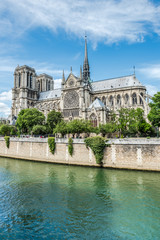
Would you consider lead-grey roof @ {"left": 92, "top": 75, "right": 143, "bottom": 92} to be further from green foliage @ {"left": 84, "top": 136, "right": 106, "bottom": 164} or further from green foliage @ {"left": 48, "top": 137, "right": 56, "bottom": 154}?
green foliage @ {"left": 48, "top": 137, "right": 56, "bottom": 154}

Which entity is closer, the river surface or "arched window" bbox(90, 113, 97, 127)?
the river surface

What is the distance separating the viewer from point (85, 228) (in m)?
10.8

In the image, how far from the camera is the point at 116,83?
62.4 meters

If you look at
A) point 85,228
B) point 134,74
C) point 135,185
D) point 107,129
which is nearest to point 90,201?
point 85,228

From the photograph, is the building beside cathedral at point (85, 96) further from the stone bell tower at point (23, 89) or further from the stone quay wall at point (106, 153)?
the stone quay wall at point (106, 153)

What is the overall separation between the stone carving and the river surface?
38.4m

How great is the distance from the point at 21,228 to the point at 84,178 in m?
11.7

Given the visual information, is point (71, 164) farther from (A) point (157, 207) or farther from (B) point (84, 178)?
(A) point (157, 207)

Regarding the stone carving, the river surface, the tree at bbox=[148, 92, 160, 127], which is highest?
the stone carving

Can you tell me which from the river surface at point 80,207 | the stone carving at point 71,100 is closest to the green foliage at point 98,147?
the river surface at point 80,207

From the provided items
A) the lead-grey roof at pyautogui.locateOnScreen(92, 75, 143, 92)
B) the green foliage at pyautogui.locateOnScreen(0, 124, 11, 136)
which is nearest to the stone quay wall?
the green foliage at pyautogui.locateOnScreen(0, 124, 11, 136)

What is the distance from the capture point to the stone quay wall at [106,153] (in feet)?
80.4

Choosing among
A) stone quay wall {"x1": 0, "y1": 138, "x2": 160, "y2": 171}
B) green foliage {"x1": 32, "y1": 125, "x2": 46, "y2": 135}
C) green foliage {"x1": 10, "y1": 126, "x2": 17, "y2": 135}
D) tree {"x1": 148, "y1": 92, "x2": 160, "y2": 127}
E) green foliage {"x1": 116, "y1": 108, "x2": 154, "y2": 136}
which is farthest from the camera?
green foliage {"x1": 10, "y1": 126, "x2": 17, "y2": 135}

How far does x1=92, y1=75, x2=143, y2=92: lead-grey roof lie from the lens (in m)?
58.6
